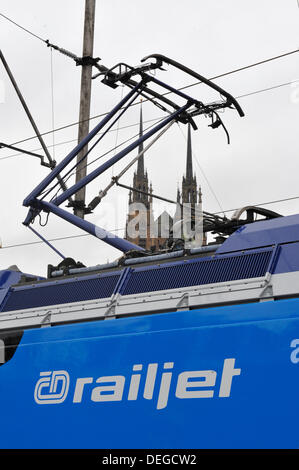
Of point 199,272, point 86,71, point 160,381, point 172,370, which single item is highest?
point 86,71

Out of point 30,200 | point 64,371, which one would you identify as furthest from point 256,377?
point 30,200

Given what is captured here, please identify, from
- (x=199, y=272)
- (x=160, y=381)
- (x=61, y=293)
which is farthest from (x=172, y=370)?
(x=61, y=293)

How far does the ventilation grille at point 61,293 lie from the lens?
8508 mm

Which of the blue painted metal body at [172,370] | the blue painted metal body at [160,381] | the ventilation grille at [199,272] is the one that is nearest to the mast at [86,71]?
the ventilation grille at [199,272]

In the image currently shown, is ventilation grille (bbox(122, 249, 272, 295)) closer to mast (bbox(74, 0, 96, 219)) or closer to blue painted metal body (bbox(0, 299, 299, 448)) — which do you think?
blue painted metal body (bbox(0, 299, 299, 448))

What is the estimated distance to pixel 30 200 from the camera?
484 inches

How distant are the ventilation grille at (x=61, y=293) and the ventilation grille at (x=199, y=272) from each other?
378 mm

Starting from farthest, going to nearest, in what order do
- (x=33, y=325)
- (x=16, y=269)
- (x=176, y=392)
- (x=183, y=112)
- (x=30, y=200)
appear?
1. (x=183, y=112)
2. (x=30, y=200)
3. (x=16, y=269)
4. (x=33, y=325)
5. (x=176, y=392)

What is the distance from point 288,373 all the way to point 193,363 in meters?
1.07

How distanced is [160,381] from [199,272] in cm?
150

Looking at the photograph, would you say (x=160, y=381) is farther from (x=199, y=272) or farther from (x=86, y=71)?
(x=86, y=71)

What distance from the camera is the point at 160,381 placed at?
6.72 metres

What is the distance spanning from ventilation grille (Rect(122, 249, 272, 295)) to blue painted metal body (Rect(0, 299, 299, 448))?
623 millimetres

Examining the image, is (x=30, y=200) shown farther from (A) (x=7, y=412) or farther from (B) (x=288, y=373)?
(B) (x=288, y=373)
